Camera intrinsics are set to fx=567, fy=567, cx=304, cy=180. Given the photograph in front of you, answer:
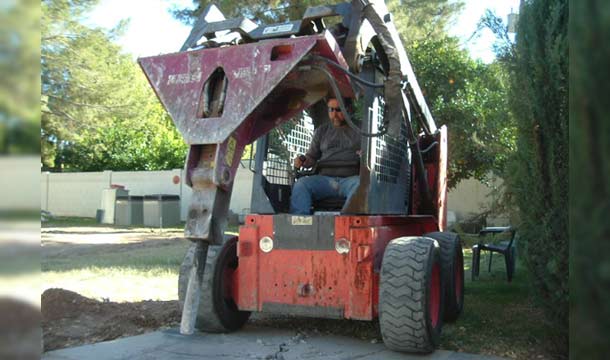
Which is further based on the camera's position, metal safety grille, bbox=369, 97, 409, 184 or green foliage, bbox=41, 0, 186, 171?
green foliage, bbox=41, 0, 186, 171

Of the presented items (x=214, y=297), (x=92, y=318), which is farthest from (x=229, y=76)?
(x=92, y=318)

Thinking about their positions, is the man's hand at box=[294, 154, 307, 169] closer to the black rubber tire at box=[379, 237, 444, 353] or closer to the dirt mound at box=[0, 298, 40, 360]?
the black rubber tire at box=[379, 237, 444, 353]

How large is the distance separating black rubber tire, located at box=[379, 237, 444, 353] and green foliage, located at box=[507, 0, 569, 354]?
0.88m

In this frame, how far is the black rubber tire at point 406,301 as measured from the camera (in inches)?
175

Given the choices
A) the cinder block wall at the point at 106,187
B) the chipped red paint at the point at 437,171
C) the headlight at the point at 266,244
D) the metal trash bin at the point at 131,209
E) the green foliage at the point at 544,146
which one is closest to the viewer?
the green foliage at the point at 544,146

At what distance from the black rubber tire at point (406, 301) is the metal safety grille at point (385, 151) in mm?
974

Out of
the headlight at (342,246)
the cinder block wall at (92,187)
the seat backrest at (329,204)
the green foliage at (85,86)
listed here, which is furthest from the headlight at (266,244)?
the cinder block wall at (92,187)

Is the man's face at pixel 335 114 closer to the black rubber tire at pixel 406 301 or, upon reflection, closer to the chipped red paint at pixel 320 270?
the chipped red paint at pixel 320 270

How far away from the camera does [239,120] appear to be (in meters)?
4.19

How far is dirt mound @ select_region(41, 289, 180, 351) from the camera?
5.14 m

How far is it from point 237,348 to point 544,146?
3.01 m

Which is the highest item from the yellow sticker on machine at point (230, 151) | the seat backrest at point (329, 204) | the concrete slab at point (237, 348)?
the yellow sticker on machine at point (230, 151)

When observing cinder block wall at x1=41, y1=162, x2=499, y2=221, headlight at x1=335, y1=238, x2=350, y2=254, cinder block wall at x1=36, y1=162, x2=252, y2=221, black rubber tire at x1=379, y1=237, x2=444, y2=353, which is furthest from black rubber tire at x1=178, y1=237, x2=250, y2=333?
cinder block wall at x1=36, y1=162, x2=252, y2=221

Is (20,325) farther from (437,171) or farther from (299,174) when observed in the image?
(437,171)
